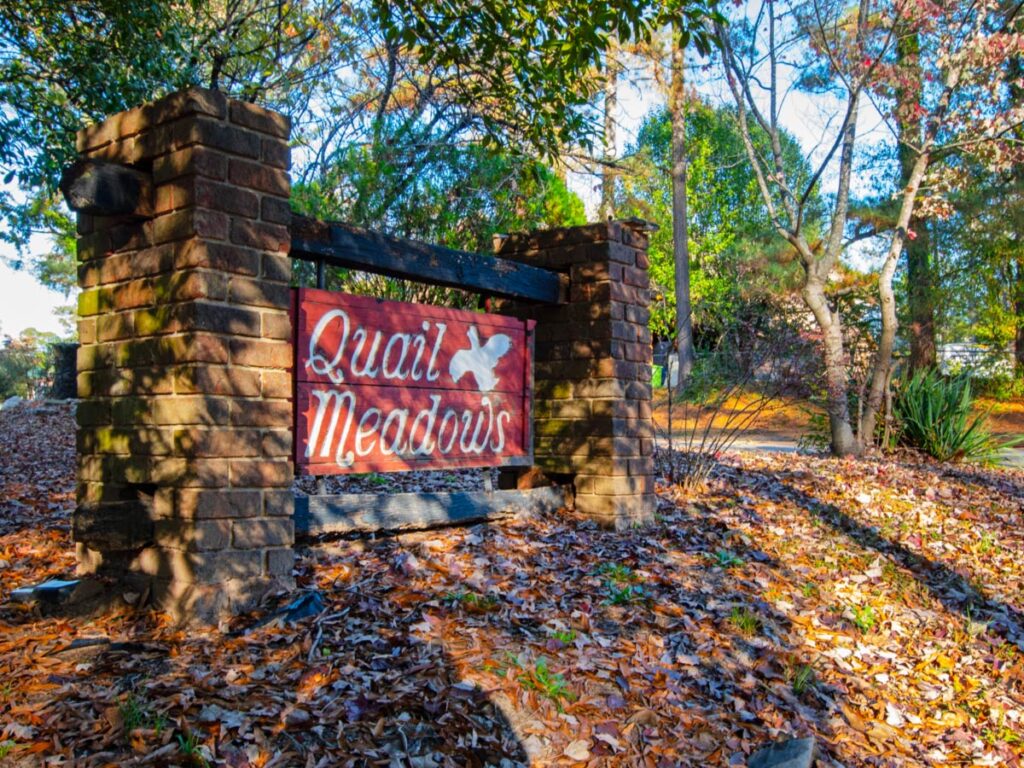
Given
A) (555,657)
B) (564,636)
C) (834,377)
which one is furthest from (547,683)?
(834,377)

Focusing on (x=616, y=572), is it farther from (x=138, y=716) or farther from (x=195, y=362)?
(x=138, y=716)

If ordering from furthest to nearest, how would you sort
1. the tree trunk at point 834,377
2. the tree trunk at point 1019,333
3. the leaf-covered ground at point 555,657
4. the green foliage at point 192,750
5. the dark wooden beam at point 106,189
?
the tree trunk at point 1019,333
the tree trunk at point 834,377
the dark wooden beam at point 106,189
the leaf-covered ground at point 555,657
the green foliage at point 192,750

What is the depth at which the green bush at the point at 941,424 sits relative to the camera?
11.4m

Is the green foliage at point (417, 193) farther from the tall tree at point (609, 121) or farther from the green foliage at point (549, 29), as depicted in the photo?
the green foliage at point (549, 29)

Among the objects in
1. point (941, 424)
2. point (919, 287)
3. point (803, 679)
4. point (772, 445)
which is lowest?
point (803, 679)

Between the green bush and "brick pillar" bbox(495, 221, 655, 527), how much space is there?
21.6ft

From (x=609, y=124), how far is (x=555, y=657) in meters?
Result: 9.04

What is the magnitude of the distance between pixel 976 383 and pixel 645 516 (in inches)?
748

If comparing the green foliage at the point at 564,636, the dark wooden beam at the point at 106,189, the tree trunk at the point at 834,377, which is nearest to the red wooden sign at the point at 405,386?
the dark wooden beam at the point at 106,189

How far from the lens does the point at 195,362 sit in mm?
3893

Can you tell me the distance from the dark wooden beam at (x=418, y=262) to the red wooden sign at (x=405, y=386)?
0.63 feet

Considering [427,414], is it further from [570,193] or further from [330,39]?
[570,193]

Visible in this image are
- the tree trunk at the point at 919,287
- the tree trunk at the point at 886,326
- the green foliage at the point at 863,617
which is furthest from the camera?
the tree trunk at the point at 919,287

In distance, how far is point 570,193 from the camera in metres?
21.7
